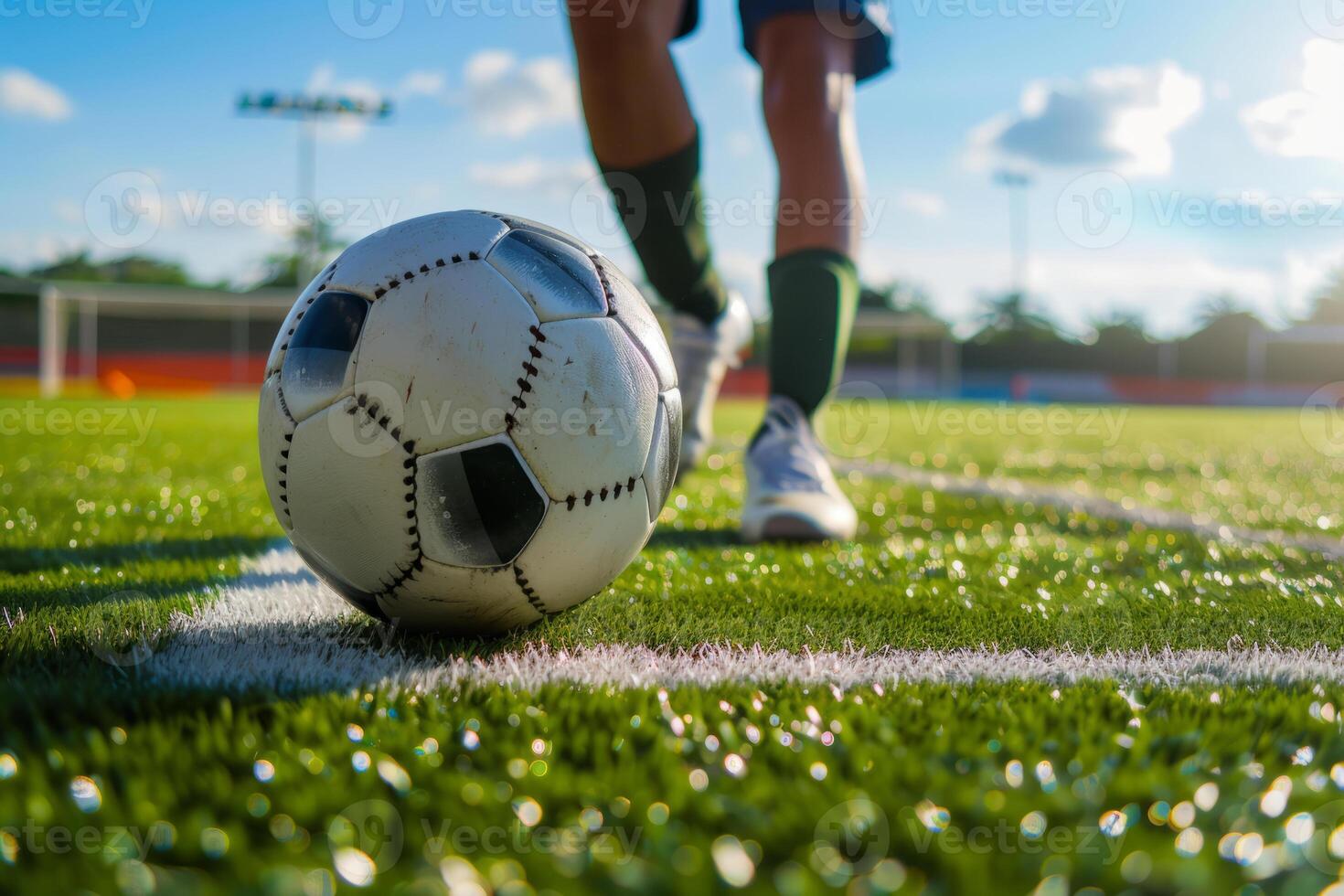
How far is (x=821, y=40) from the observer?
9.07 ft

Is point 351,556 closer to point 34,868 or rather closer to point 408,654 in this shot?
point 408,654

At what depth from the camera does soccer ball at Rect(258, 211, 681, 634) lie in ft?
4.61

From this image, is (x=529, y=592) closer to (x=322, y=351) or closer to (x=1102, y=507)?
(x=322, y=351)

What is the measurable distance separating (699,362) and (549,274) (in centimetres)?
204

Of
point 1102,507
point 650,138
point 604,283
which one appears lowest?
point 1102,507

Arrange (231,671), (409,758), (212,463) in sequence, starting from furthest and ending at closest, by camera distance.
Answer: (212,463), (231,671), (409,758)

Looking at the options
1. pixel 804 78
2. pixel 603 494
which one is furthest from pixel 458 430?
pixel 804 78

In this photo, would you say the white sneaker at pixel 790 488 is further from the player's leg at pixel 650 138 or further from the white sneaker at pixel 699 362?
the white sneaker at pixel 699 362

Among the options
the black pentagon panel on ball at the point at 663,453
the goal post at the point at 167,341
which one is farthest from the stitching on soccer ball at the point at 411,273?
the goal post at the point at 167,341

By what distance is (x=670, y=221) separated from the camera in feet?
9.46

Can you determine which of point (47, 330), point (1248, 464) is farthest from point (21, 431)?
point (47, 330)

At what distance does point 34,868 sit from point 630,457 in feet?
3.06

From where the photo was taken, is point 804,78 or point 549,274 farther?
point 804,78

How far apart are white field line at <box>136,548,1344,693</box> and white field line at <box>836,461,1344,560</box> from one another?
1365mm
